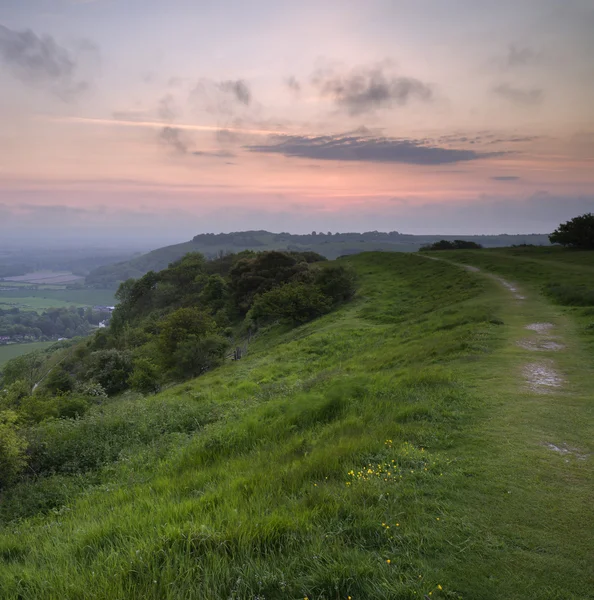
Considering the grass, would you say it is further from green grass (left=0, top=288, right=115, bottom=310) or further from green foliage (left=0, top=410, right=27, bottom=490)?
green grass (left=0, top=288, right=115, bottom=310)

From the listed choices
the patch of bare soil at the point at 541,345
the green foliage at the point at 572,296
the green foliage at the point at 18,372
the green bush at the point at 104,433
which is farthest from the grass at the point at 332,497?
the green foliage at the point at 18,372

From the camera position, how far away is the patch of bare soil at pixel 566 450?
5.94 m

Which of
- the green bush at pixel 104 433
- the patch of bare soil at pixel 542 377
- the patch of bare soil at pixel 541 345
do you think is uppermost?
the patch of bare soil at pixel 541 345

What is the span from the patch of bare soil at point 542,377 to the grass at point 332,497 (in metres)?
0.30

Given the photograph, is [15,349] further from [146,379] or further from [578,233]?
[578,233]

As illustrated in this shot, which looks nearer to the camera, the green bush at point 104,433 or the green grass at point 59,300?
the green bush at point 104,433

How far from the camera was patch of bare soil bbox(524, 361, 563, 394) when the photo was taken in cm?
901

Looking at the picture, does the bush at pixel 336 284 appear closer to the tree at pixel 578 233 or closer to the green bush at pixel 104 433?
the green bush at pixel 104 433

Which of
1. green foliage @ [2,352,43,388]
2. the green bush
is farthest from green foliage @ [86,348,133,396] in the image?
the green bush

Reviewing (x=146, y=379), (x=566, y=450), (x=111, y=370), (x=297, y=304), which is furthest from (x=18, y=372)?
(x=566, y=450)

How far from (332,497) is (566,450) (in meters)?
4.10

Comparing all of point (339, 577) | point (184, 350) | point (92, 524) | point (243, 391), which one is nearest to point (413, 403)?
point (339, 577)

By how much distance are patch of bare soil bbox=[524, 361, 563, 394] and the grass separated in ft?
0.99

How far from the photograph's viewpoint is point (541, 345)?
1261 centimetres
